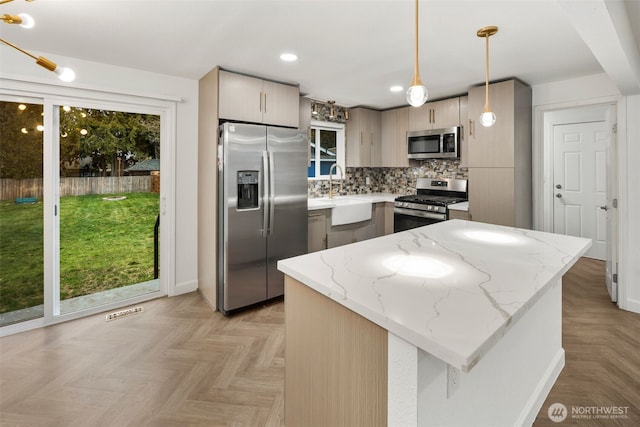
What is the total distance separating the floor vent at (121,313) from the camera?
3015 mm

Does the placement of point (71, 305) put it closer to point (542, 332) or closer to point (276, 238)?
point (276, 238)

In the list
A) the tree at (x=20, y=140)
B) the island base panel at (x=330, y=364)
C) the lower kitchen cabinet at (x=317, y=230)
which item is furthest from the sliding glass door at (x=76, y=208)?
the island base panel at (x=330, y=364)

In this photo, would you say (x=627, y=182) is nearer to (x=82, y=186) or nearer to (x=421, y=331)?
(x=421, y=331)

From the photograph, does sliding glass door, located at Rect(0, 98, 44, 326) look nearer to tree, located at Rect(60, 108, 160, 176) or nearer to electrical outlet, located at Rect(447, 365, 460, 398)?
tree, located at Rect(60, 108, 160, 176)

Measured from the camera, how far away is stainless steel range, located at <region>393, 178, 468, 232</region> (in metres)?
3.94

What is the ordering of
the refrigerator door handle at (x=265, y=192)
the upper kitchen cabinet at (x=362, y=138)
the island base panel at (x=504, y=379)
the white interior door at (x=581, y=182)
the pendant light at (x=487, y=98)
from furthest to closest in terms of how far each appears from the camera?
the upper kitchen cabinet at (x=362, y=138)
the white interior door at (x=581, y=182)
the refrigerator door handle at (x=265, y=192)
the pendant light at (x=487, y=98)
the island base panel at (x=504, y=379)

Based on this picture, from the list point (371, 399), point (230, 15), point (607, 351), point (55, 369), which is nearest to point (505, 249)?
point (371, 399)

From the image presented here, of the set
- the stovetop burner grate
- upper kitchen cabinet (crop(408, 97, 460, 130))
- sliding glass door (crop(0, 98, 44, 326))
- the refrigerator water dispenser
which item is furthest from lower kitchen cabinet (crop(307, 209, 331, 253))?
sliding glass door (crop(0, 98, 44, 326))

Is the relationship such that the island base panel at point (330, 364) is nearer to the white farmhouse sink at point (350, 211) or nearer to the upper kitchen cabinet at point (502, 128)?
the white farmhouse sink at point (350, 211)

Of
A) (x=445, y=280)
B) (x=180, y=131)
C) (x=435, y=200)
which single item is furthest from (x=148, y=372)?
(x=435, y=200)

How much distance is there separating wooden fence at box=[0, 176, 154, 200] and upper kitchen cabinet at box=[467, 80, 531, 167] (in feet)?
11.5

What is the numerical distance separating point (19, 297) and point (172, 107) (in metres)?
2.20

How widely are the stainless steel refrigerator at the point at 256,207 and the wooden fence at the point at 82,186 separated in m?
0.95
